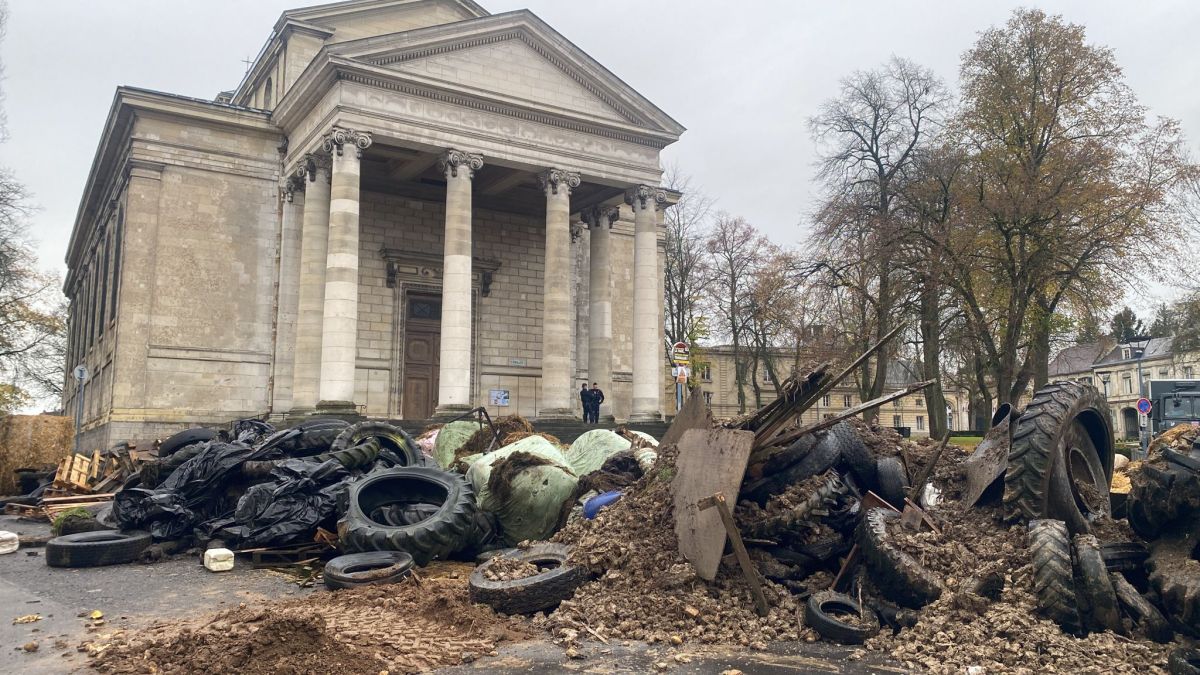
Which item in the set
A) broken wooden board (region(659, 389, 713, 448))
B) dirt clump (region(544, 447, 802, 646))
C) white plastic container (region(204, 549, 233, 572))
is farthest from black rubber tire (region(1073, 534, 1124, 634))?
white plastic container (region(204, 549, 233, 572))

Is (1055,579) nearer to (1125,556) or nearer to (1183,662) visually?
(1183,662)

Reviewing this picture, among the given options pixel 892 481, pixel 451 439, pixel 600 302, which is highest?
pixel 600 302

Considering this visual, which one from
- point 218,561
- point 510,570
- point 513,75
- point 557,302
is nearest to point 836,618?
point 510,570

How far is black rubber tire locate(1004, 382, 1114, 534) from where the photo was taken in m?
6.50

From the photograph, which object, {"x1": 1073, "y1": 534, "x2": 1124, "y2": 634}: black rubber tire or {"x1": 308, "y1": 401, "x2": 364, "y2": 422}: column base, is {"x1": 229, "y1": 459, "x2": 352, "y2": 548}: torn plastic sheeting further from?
{"x1": 308, "y1": 401, "x2": 364, "y2": 422}: column base

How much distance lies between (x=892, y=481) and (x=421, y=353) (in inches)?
816

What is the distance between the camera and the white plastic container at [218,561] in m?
8.68

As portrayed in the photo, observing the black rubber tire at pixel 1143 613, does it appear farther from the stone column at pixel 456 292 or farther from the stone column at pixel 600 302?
the stone column at pixel 600 302

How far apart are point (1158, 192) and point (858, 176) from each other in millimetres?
9591

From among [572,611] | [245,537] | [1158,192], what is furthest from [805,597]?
[1158,192]

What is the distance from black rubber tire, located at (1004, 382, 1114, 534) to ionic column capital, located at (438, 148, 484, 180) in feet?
58.9

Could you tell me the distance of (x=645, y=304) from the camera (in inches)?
1011

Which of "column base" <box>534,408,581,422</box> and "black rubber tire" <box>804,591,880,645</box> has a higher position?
"column base" <box>534,408,581,422</box>

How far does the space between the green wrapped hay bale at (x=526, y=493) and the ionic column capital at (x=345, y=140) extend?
44.7 ft
